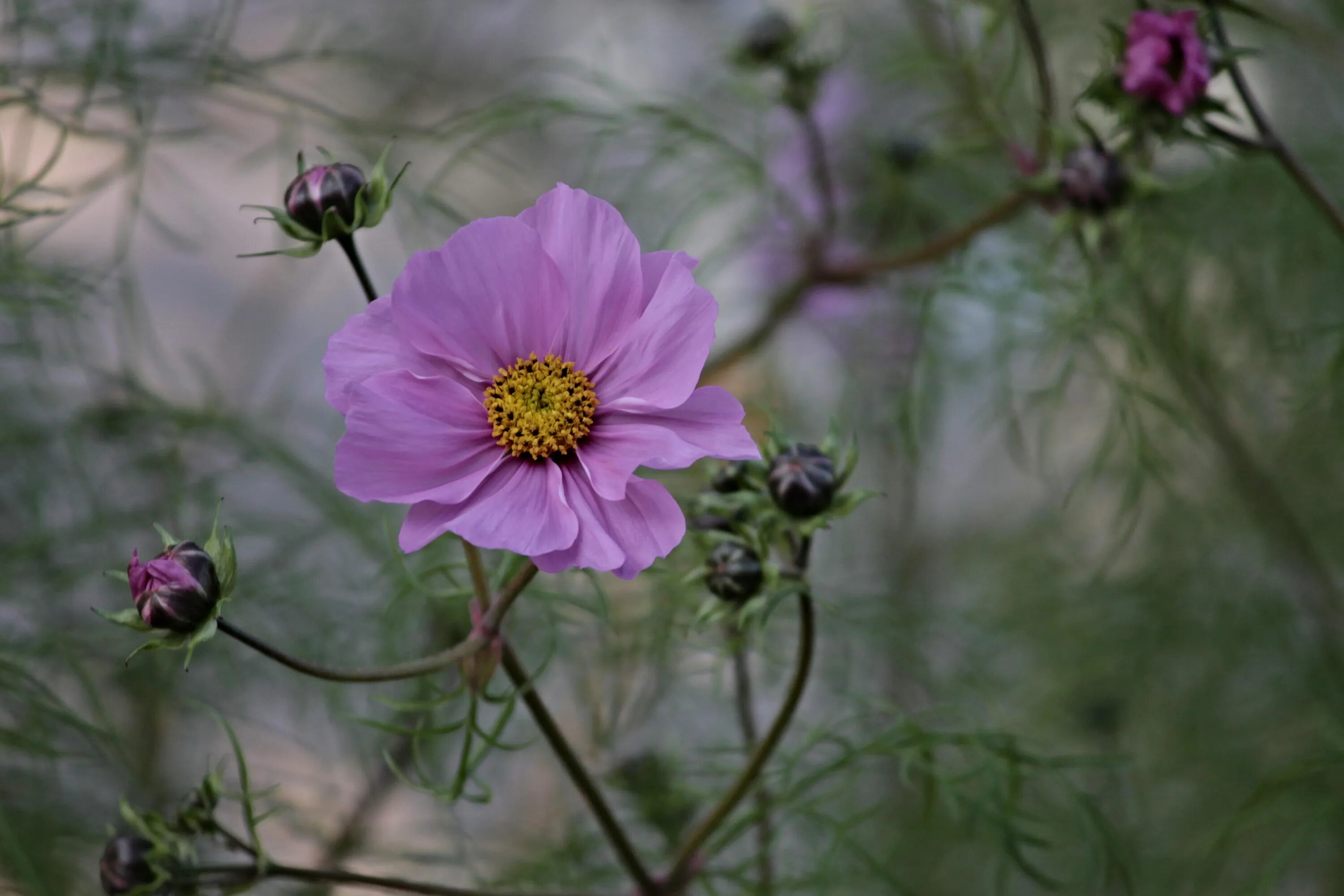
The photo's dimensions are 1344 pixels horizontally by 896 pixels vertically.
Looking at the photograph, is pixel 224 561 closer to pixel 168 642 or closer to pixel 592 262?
pixel 168 642

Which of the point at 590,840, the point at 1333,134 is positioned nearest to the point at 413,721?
the point at 590,840

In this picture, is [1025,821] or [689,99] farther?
[1025,821]

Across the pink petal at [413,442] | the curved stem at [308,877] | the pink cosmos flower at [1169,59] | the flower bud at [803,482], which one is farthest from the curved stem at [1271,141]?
the curved stem at [308,877]

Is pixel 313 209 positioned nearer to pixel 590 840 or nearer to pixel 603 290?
pixel 603 290

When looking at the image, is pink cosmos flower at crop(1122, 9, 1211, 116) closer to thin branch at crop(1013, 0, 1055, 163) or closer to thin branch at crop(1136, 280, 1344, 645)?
thin branch at crop(1013, 0, 1055, 163)

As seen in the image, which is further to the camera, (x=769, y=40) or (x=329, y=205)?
(x=769, y=40)

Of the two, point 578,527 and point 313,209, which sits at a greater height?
point 313,209

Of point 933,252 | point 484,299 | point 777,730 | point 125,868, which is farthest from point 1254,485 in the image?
point 125,868
